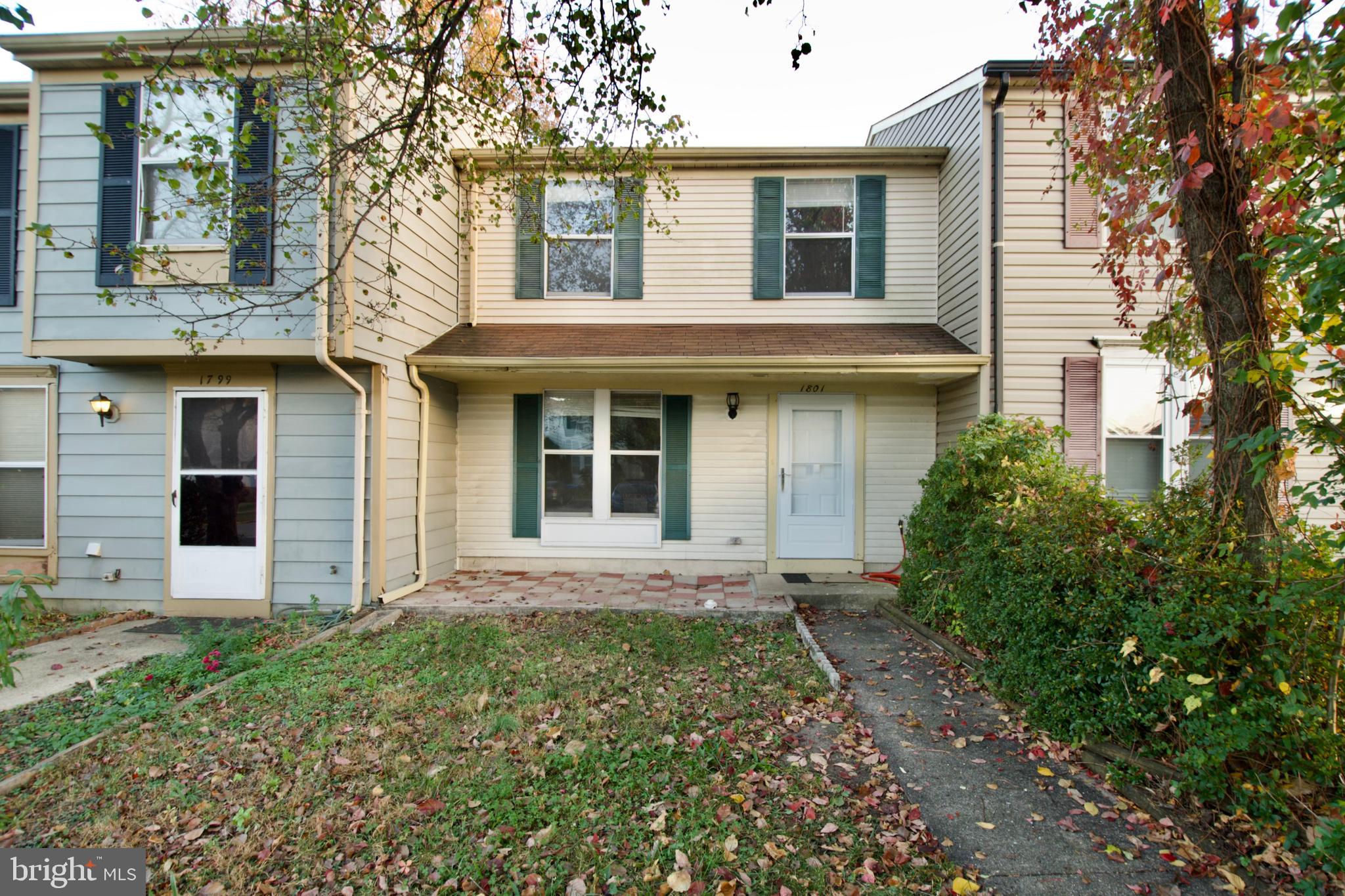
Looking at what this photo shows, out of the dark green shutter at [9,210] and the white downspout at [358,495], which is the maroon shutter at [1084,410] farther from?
the dark green shutter at [9,210]

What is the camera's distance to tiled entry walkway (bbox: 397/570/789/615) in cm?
558

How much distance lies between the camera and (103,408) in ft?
18.1

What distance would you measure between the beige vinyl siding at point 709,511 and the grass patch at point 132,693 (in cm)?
249

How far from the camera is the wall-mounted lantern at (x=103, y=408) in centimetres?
552

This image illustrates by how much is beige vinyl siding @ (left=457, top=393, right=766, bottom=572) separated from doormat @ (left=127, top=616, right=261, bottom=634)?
7.77 ft

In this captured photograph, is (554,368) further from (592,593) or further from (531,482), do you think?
(592,593)

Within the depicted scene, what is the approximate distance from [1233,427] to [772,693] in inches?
114

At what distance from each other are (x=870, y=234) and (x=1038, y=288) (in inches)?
79.5

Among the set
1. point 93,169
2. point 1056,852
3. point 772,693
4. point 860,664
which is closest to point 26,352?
point 93,169

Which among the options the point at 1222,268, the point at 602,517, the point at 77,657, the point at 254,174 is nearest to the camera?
the point at 1222,268

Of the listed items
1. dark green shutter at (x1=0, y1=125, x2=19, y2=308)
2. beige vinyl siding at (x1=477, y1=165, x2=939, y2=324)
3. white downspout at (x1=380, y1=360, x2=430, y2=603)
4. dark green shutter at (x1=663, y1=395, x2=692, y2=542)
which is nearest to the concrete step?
dark green shutter at (x1=663, y1=395, x2=692, y2=542)

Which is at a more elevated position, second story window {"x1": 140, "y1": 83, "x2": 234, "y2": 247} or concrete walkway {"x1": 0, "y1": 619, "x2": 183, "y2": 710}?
second story window {"x1": 140, "y1": 83, "x2": 234, "y2": 247}

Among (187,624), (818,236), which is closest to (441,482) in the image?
(187,624)

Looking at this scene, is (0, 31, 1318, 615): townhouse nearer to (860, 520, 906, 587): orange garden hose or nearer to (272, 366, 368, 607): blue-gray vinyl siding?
(272, 366, 368, 607): blue-gray vinyl siding
